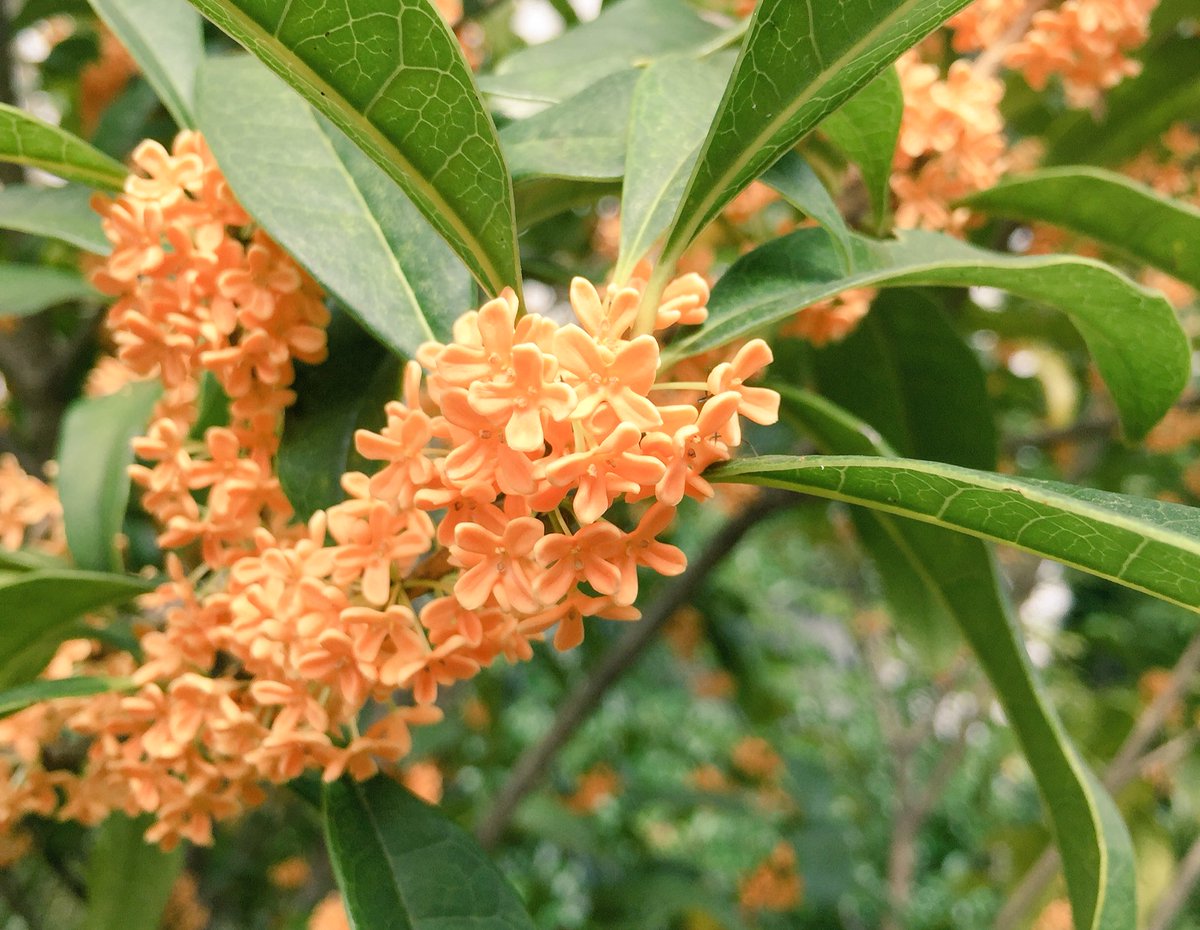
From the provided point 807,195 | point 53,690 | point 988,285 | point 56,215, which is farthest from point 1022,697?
point 56,215

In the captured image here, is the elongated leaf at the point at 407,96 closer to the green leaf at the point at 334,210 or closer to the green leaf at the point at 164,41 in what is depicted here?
the green leaf at the point at 334,210

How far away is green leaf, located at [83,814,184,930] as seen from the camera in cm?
124

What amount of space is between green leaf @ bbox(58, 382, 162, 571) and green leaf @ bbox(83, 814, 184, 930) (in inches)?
15.6

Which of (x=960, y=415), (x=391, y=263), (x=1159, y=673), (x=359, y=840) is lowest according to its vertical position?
(x=1159, y=673)

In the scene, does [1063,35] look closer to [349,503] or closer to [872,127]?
[872,127]

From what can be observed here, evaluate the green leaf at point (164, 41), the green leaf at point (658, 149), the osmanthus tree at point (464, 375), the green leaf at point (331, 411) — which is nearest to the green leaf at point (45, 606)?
the osmanthus tree at point (464, 375)

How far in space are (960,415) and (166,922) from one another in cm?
181

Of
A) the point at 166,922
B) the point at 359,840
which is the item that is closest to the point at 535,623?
the point at 359,840

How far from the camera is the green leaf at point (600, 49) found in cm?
104

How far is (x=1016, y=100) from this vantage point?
163 centimetres

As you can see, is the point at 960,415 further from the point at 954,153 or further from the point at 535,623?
the point at 535,623

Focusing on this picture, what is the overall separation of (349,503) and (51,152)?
1.57 feet

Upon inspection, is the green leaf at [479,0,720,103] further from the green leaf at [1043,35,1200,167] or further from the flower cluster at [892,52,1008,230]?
the green leaf at [1043,35,1200,167]

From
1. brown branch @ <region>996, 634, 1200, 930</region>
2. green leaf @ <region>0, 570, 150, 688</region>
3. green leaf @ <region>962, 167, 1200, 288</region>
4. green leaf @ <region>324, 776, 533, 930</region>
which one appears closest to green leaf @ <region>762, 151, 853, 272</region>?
green leaf @ <region>962, 167, 1200, 288</region>
